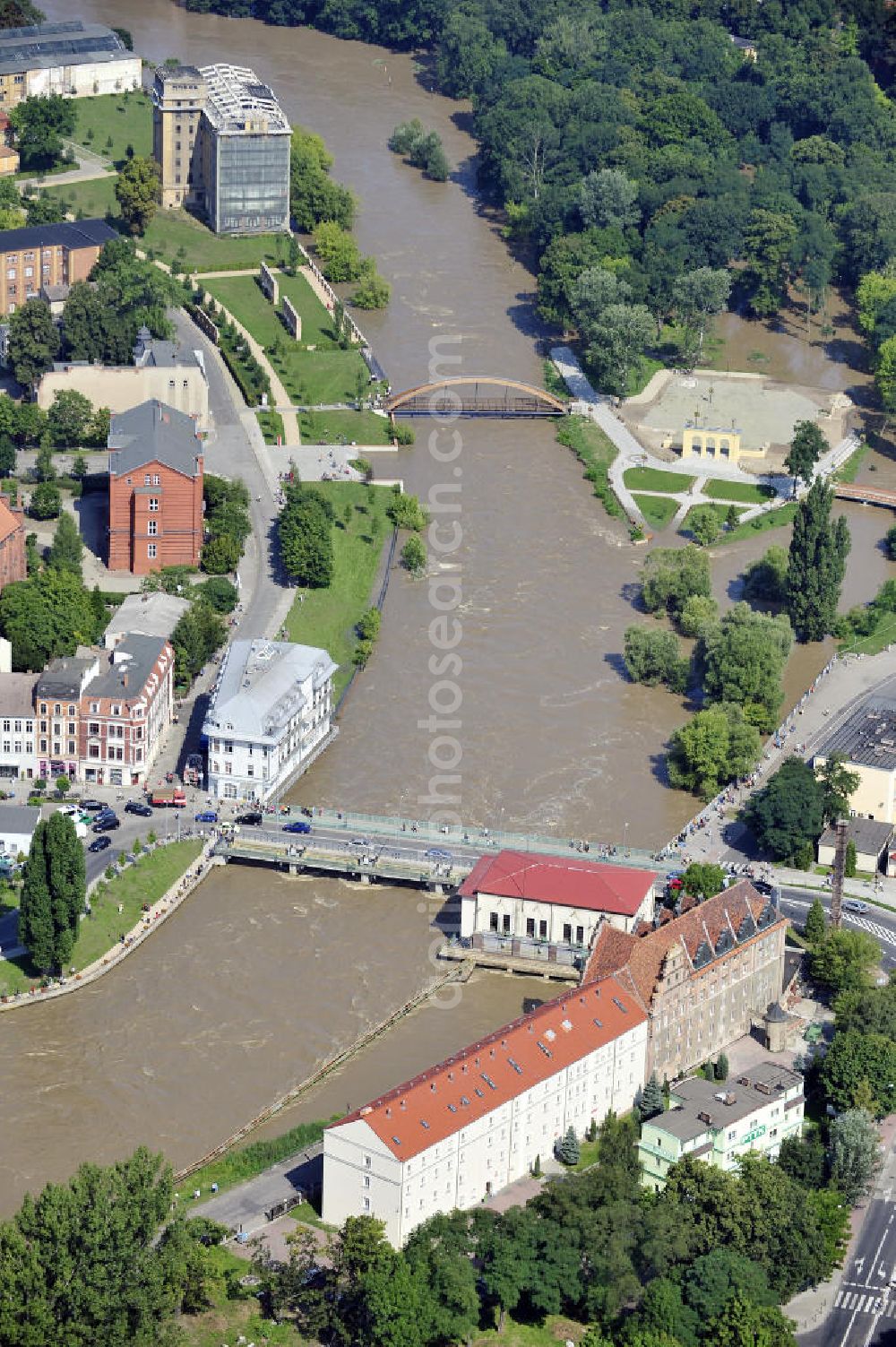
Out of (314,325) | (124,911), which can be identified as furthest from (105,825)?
(314,325)

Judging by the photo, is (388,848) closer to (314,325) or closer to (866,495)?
(866,495)

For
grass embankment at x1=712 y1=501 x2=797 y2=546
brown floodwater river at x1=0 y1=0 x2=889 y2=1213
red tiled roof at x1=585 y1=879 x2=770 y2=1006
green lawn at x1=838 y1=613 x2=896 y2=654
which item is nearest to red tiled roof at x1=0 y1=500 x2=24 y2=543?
brown floodwater river at x1=0 y1=0 x2=889 y2=1213

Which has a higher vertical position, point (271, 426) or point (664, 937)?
point (664, 937)

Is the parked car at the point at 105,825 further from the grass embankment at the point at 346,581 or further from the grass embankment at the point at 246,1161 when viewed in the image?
the grass embankment at the point at 246,1161

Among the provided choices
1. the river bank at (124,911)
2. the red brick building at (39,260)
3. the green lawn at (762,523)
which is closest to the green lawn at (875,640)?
the green lawn at (762,523)

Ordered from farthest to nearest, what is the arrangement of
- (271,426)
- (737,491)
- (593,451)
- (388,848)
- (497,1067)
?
(593,451)
(737,491)
(271,426)
(388,848)
(497,1067)

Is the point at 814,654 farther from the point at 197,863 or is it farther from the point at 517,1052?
the point at 517,1052
